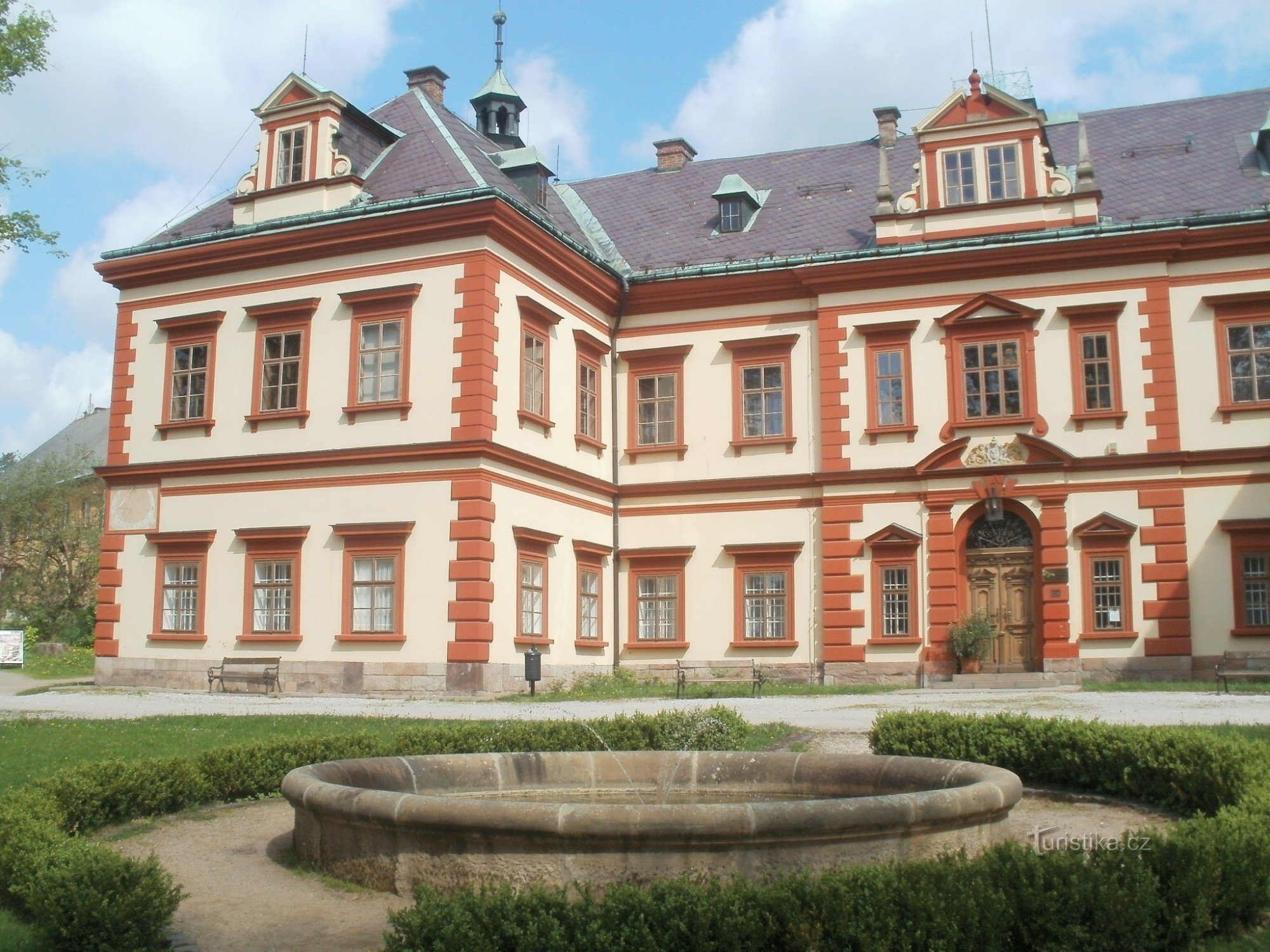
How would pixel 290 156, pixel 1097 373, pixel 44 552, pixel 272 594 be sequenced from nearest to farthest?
pixel 272 594 → pixel 1097 373 → pixel 290 156 → pixel 44 552

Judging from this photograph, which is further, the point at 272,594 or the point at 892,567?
the point at 892,567

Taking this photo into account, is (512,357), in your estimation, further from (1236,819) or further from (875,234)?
(1236,819)

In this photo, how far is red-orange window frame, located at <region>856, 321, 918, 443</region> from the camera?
2656 cm

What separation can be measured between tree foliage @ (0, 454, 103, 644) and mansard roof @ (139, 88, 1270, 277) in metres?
22.1

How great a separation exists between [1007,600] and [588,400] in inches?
379

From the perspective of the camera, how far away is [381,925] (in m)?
6.81

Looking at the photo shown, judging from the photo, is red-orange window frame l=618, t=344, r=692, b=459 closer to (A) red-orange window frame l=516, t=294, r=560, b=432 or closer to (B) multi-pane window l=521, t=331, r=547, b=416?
(A) red-orange window frame l=516, t=294, r=560, b=432

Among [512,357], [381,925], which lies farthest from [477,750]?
[512,357]

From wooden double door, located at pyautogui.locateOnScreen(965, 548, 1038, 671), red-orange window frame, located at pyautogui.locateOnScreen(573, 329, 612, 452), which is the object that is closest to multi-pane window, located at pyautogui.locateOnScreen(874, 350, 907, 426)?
wooden double door, located at pyautogui.locateOnScreen(965, 548, 1038, 671)

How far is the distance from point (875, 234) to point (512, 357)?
8.82 metres

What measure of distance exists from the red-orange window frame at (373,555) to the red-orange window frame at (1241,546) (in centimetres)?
1554

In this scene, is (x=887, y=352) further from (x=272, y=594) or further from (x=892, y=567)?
(x=272, y=594)

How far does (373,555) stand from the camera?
23375 mm

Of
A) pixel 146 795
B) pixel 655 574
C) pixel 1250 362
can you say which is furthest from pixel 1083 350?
pixel 146 795
